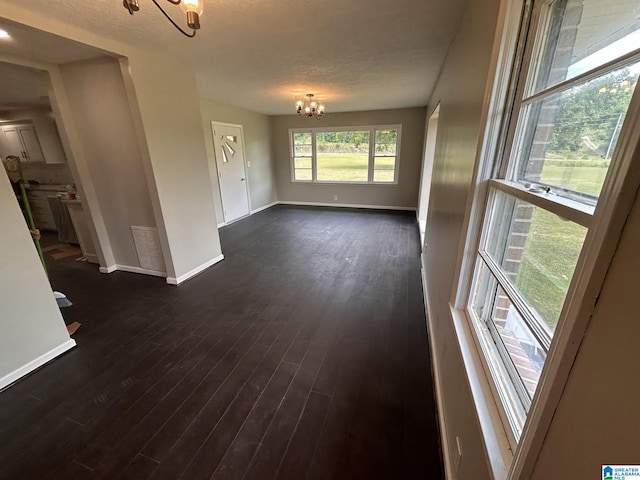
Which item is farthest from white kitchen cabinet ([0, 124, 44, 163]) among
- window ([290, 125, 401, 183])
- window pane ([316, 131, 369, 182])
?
window pane ([316, 131, 369, 182])

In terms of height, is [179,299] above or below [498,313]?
below

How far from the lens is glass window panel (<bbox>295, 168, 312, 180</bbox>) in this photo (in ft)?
23.8

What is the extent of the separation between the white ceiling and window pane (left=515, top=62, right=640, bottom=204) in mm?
1536

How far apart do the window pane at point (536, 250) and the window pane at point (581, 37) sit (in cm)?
37

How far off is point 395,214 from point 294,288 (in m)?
4.09

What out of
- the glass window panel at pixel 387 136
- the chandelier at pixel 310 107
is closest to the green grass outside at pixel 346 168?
the glass window panel at pixel 387 136

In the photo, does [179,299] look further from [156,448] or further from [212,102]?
[212,102]

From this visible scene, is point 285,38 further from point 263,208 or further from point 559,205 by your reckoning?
point 263,208

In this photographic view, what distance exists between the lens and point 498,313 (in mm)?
1087

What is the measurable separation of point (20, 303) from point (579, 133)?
3112 millimetres

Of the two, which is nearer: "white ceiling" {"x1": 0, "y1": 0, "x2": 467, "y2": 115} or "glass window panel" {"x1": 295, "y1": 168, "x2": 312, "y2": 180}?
"white ceiling" {"x1": 0, "y1": 0, "x2": 467, "y2": 115}

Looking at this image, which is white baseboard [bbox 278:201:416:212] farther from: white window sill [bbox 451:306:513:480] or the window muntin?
white window sill [bbox 451:306:513:480]

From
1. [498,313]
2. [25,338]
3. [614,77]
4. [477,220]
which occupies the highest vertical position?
[614,77]

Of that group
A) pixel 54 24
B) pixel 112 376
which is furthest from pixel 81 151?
pixel 112 376
